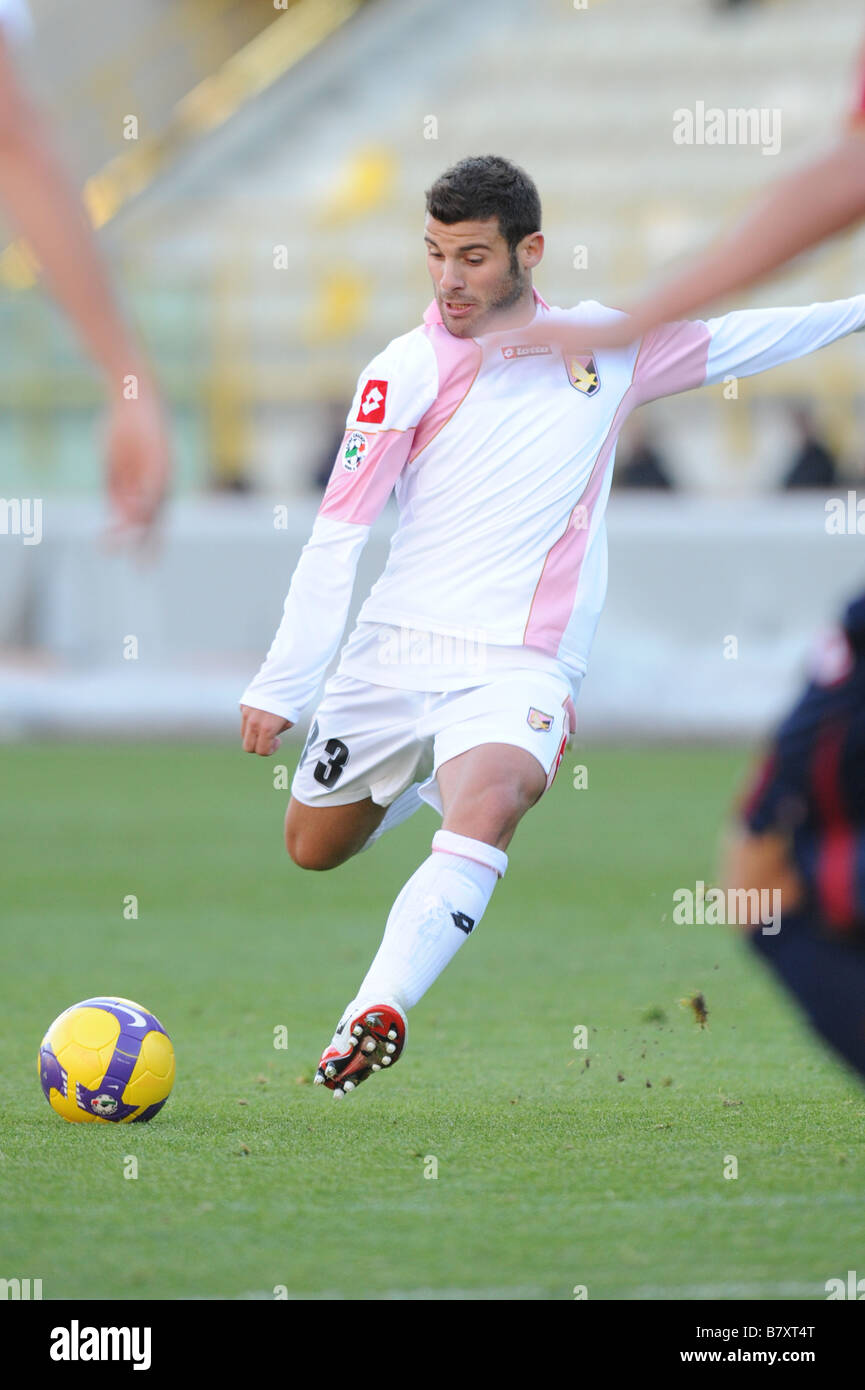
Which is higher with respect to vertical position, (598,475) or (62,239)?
(598,475)

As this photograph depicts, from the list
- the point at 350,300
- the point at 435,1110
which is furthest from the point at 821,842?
the point at 350,300

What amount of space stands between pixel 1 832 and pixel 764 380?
1222 centimetres

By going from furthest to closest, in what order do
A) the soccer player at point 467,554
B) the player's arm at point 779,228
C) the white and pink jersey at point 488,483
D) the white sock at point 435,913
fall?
the white and pink jersey at point 488,483 < the soccer player at point 467,554 < the white sock at point 435,913 < the player's arm at point 779,228

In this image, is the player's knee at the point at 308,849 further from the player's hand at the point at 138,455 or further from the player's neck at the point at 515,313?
the player's hand at the point at 138,455

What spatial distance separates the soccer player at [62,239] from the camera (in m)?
2.01

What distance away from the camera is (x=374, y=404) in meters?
4.61

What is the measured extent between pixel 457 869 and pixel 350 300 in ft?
57.5

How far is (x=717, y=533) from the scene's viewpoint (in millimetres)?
14102

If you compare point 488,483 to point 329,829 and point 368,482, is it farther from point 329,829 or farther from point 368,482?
point 329,829

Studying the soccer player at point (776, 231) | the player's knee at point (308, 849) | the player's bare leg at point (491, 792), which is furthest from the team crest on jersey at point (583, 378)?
the soccer player at point (776, 231)

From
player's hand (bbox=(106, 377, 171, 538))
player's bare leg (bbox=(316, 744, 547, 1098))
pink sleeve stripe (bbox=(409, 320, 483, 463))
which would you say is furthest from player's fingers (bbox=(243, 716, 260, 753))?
player's hand (bbox=(106, 377, 171, 538))

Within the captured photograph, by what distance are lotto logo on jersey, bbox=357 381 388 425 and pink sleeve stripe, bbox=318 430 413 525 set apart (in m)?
0.03

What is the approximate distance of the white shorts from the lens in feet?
14.9
